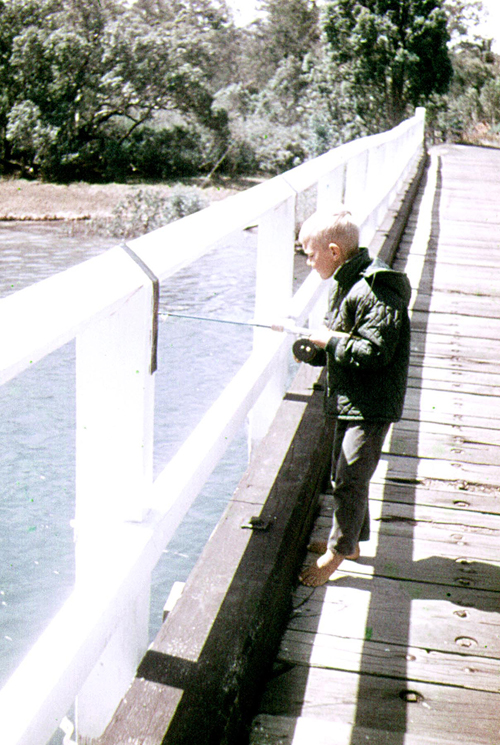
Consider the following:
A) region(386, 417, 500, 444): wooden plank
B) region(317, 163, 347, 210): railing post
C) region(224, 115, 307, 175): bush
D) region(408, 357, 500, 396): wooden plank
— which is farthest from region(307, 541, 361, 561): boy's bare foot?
region(224, 115, 307, 175): bush

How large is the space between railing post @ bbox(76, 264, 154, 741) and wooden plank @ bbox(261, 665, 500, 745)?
19.2 inches

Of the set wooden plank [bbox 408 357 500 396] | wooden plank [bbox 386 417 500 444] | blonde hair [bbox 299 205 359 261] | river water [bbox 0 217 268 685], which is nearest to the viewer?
blonde hair [bbox 299 205 359 261]

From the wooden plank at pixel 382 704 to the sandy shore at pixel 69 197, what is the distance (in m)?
41.1

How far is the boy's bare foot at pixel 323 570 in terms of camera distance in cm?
264

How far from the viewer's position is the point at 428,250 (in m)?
8.22

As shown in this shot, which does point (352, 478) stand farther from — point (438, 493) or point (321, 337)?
point (438, 493)

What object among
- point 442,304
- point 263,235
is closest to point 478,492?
point 263,235

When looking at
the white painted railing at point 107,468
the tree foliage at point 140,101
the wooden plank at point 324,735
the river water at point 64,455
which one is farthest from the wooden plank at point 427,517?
the tree foliage at point 140,101

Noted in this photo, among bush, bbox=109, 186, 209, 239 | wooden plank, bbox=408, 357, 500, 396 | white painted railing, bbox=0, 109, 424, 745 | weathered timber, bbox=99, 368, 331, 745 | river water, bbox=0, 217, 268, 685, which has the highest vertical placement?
white painted railing, bbox=0, 109, 424, 745

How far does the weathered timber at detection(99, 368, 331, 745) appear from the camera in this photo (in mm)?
1693

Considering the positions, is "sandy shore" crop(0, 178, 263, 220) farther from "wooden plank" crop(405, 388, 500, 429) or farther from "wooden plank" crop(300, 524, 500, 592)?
"wooden plank" crop(300, 524, 500, 592)

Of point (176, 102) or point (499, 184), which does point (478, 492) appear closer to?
point (499, 184)

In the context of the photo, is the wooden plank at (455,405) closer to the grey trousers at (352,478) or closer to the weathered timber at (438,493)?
the weathered timber at (438,493)

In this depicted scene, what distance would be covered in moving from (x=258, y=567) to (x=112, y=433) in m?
0.72
